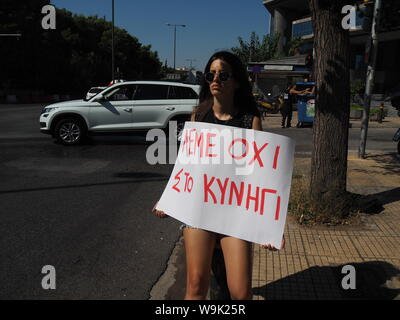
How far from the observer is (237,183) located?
2.38 metres

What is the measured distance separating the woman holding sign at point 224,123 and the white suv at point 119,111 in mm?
8064

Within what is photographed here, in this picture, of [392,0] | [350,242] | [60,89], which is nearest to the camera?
[350,242]

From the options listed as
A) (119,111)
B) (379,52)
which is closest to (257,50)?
(379,52)

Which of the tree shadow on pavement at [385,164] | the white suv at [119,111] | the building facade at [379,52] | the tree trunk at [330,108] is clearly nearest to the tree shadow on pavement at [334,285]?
the tree trunk at [330,108]

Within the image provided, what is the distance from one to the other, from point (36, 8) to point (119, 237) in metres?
42.6

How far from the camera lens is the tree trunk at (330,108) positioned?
489 centimetres

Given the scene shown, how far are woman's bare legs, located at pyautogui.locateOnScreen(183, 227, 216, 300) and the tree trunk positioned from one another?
292 centimetres

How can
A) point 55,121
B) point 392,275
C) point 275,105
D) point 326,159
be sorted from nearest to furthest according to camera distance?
point 392,275, point 326,159, point 55,121, point 275,105

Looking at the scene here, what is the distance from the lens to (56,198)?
6035mm

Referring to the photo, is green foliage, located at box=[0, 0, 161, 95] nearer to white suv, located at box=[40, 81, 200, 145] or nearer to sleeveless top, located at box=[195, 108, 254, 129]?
white suv, located at box=[40, 81, 200, 145]

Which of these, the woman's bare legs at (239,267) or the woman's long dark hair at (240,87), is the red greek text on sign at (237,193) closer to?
the woman's bare legs at (239,267)

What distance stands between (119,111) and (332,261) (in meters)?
8.04
